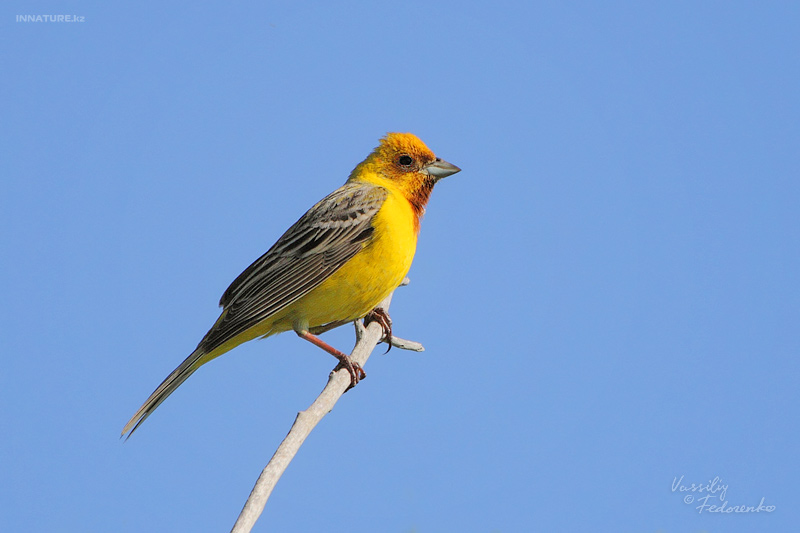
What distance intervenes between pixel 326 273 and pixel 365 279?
0.35m

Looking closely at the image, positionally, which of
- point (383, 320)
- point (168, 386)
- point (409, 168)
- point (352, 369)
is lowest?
point (168, 386)

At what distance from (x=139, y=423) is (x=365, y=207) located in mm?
2749

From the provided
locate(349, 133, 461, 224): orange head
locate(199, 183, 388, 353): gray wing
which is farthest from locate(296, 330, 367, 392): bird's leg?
locate(349, 133, 461, 224): orange head

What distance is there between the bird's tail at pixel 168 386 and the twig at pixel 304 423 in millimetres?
1207

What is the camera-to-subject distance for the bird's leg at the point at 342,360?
6.70 meters

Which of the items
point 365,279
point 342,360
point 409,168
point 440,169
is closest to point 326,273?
point 365,279

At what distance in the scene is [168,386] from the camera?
6.32 meters

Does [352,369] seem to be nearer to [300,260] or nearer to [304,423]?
[300,260]

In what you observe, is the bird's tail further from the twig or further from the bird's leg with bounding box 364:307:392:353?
the bird's leg with bounding box 364:307:392:353

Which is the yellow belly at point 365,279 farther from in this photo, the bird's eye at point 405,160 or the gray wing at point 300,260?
the bird's eye at point 405,160

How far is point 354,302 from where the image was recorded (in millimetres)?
6551

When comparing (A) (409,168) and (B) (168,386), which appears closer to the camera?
(B) (168,386)

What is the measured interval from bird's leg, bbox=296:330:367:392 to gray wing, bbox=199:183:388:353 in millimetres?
518

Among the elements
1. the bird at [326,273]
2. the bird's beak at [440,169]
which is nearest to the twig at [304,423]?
the bird at [326,273]
